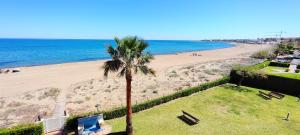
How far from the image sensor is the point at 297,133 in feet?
50.1

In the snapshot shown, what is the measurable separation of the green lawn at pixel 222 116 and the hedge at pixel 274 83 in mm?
1673

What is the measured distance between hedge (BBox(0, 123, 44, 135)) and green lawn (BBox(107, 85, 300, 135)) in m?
5.33

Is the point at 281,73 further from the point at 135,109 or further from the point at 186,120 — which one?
the point at 135,109

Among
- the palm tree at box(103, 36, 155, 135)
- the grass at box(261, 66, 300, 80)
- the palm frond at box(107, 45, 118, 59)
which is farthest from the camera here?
the grass at box(261, 66, 300, 80)

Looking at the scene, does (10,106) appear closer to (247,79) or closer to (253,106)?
(253,106)

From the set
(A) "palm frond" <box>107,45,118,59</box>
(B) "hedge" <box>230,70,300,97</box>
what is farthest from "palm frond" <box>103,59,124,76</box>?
(B) "hedge" <box>230,70,300,97</box>

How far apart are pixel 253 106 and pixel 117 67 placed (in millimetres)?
15421

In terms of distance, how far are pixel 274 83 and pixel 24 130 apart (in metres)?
28.5

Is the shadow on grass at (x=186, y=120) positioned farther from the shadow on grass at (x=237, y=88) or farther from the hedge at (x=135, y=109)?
the shadow on grass at (x=237, y=88)

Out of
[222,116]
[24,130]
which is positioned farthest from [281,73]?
[24,130]

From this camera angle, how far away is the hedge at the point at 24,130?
1325 cm

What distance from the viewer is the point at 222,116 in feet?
59.1

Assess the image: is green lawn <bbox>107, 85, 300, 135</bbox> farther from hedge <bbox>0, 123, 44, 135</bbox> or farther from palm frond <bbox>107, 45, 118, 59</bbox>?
palm frond <bbox>107, 45, 118, 59</bbox>

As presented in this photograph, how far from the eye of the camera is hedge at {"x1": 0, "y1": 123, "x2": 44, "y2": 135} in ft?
43.5
